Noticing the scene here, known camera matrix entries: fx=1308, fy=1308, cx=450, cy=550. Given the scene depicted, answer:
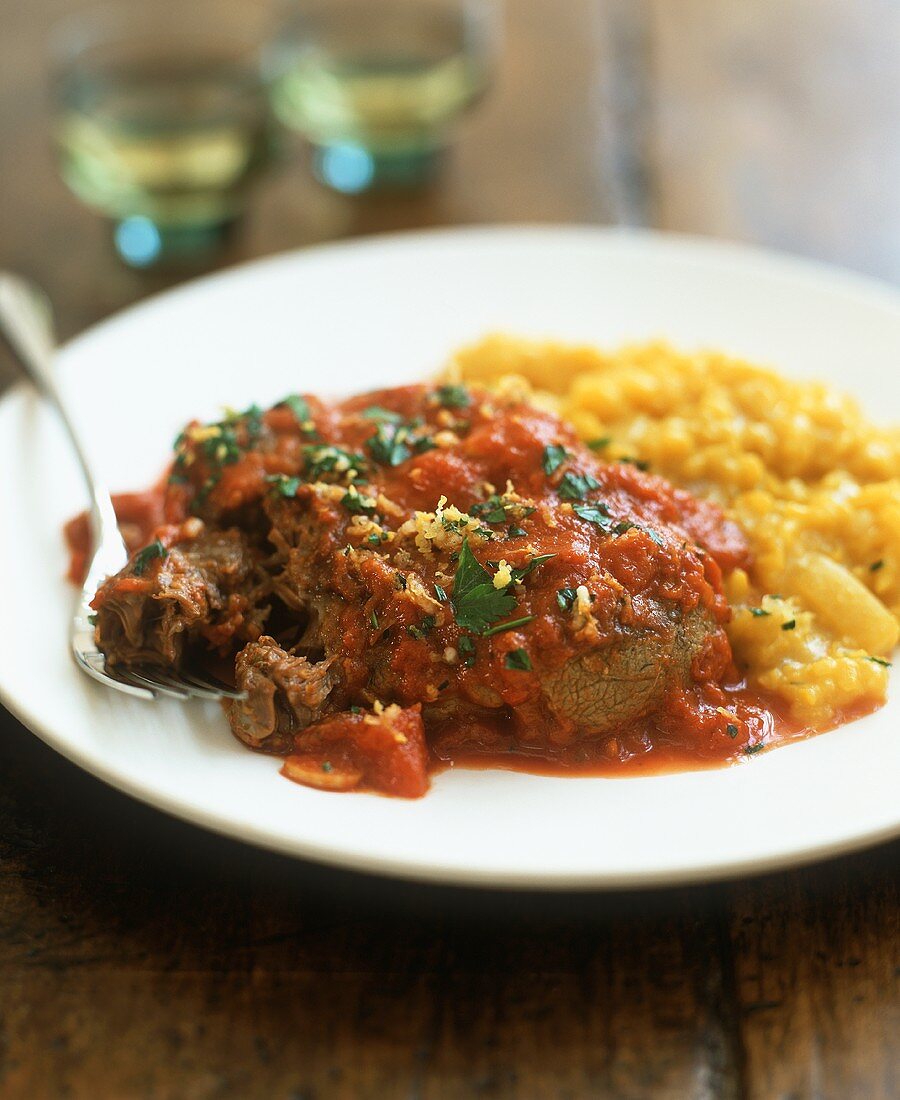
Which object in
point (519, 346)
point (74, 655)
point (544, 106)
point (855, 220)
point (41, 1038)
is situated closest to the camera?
point (41, 1038)

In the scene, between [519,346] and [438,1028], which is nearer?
[438,1028]

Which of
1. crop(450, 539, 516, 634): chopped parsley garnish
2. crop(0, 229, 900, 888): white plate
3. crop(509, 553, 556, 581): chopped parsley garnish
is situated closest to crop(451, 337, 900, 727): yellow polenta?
crop(0, 229, 900, 888): white plate

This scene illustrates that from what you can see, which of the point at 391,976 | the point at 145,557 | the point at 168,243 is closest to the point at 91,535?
the point at 145,557

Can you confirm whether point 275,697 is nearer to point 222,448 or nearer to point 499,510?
point 499,510

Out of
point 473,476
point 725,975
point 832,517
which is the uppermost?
point 473,476

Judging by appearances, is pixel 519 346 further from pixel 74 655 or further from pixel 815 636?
pixel 74 655

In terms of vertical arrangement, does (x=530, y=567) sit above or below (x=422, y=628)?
above

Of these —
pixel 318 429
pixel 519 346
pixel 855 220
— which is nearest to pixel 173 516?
pixel 318 429
